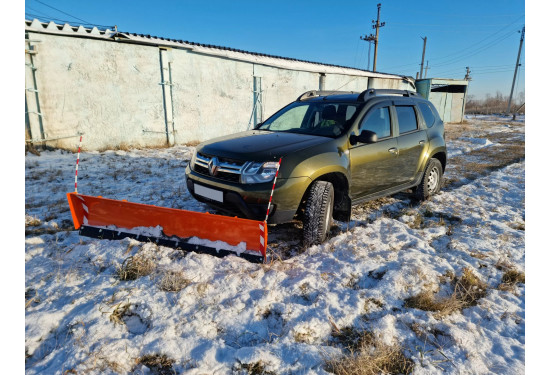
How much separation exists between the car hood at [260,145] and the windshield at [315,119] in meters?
0.27

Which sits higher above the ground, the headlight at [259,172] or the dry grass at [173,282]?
the headlight at [259,172]

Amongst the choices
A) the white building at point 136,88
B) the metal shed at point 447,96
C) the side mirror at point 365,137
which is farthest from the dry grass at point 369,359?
the metal shed at point 447,96

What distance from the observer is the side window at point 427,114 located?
4.88m

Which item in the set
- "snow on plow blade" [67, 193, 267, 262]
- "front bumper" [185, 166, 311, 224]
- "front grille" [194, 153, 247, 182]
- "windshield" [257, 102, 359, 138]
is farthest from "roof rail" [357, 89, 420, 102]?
"snow on plow blade" [67, 193, 267, 262]

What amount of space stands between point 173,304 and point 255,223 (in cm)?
92

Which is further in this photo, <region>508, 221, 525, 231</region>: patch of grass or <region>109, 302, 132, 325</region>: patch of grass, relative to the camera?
<region>508, 221, 525, 231</region>: patch of grass

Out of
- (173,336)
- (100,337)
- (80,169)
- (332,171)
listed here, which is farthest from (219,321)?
(80,169)

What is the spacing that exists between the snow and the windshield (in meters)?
1.29

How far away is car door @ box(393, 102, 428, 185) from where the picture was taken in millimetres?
4316

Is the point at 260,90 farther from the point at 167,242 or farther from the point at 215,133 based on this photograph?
the point at 167,242

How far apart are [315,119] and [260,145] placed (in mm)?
1162

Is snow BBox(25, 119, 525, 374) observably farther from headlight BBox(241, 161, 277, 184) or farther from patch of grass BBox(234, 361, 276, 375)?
headlight BBox(241, 161, 277, 184)

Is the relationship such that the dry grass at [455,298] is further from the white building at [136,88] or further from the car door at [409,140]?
the white building at [136,88]

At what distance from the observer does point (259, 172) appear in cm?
296
